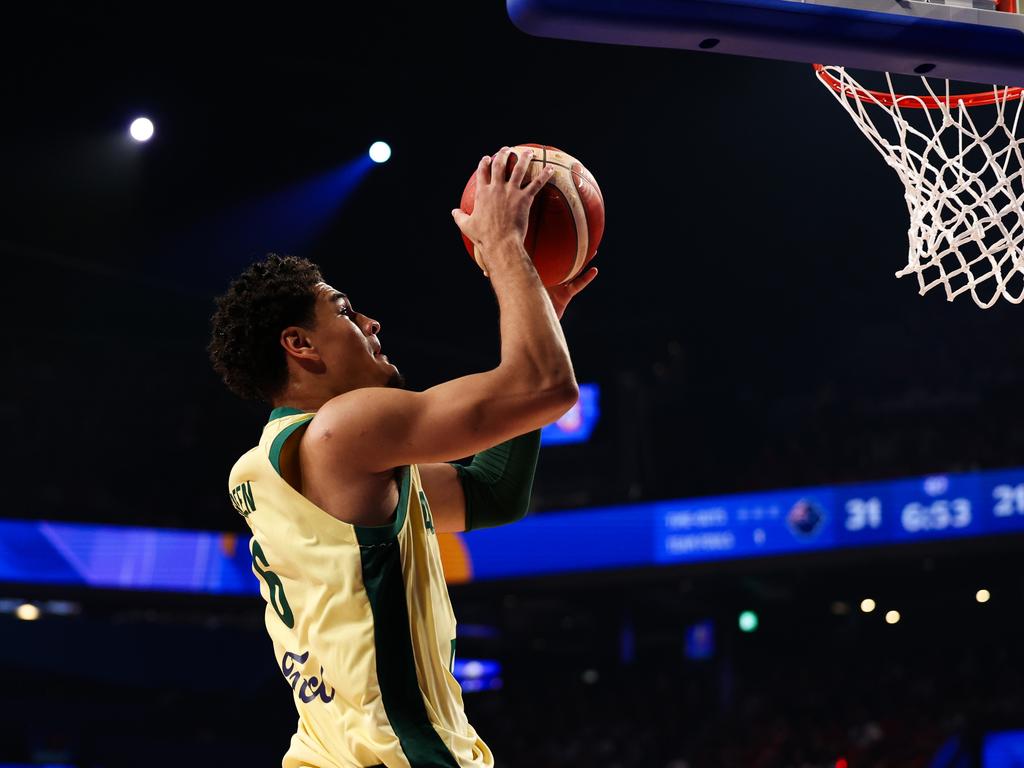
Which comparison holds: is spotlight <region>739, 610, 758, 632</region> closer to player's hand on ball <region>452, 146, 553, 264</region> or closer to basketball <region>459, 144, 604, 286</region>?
basketball <region>459, 144, 604, 286</region>

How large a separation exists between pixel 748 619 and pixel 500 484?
13.8m

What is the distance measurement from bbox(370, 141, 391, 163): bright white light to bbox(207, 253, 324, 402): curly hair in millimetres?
8161

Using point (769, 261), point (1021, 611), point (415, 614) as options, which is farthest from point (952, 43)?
point (1021, 611)

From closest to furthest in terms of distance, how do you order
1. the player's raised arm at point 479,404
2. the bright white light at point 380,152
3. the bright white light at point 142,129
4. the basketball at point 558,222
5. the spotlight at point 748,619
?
1. the player's raised arm at point 479,404
2. the basketball at point 558,222
3. the bright white light at point 142,129
4. the bright white light at point 380,152
5. the spotlight at point 748,619

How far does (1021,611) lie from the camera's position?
1429cm

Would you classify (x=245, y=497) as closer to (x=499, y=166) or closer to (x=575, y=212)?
(x=499, y=166)

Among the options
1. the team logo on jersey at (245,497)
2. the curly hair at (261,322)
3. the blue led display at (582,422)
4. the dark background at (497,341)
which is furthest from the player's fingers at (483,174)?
the blue led display at (582,422)

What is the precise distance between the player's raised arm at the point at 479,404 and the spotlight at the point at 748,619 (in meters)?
14.2

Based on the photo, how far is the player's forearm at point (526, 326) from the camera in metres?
1.77

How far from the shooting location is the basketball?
7.22ft

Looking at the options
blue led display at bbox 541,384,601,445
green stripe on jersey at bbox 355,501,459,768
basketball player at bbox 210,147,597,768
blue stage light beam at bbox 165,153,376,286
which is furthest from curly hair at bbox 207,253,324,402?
blue led display at bbox 541,384,601,445

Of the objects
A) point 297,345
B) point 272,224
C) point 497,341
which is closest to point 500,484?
point 297,345

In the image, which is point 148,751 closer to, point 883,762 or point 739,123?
point 883,762

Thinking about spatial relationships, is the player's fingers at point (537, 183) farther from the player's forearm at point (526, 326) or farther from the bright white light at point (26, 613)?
the bright white light at point (26, 613)
